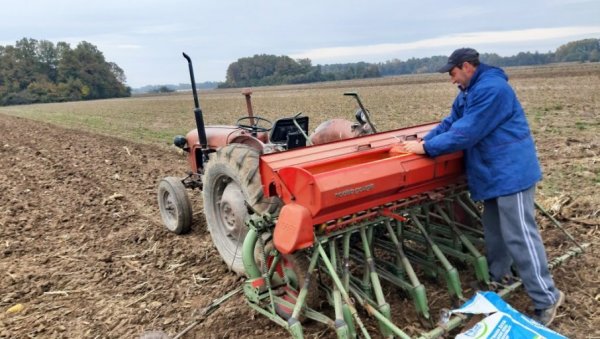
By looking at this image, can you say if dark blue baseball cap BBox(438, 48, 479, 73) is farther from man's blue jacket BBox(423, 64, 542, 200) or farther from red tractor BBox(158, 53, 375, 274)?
red tractor BBox(158, 53, 375, 274)

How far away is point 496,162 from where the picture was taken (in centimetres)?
323

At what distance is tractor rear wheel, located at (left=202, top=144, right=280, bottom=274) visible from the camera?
376 centimetres

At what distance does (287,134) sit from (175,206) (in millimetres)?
1639

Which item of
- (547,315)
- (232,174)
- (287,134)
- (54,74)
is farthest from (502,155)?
(54,74)

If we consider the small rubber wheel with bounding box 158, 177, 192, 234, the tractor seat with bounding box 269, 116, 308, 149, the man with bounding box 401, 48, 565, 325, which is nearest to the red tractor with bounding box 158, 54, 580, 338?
the man with bounding box 401, 48, 565, 325

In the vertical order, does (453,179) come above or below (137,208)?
above

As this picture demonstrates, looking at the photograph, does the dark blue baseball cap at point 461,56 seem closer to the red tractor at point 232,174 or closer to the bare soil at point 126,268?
the red tractor at point 232,174

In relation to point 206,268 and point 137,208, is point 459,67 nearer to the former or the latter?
point 206,268

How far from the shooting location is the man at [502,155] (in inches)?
124

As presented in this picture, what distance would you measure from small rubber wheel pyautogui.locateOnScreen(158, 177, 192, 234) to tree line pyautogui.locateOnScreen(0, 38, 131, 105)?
7804 centimetres

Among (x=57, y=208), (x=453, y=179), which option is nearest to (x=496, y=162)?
(x=453, y=179)

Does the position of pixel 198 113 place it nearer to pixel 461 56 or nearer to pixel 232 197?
pixel 232 197

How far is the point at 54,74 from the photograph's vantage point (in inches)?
3413

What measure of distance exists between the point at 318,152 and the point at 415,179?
789mm
